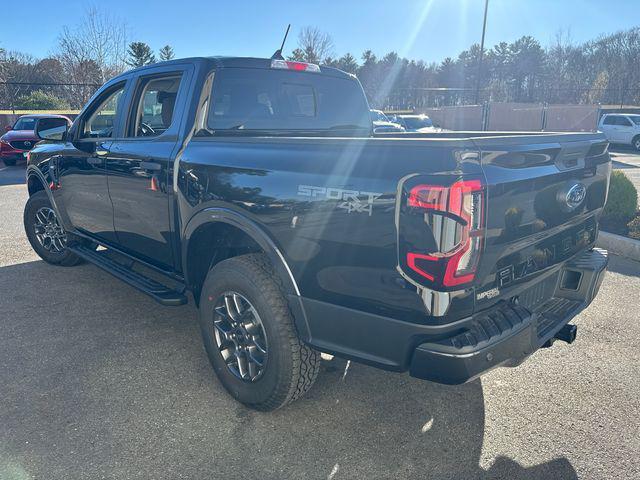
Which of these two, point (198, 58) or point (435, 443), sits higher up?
point (198, 58)

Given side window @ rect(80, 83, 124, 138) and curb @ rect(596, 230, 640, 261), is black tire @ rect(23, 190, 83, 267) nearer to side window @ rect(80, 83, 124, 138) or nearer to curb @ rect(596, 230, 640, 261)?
side window @ rect(80, 83, 124, 138)

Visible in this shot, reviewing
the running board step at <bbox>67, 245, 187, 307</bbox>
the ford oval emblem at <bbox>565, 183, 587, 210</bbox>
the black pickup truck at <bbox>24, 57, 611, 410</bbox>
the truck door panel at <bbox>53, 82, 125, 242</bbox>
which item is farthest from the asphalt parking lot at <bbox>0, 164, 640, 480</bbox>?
the ford oval emblem at <bbox>565, 183, 587, 210</bbox>

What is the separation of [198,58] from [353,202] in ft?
6.01

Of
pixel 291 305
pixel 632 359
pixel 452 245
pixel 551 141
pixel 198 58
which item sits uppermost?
pixel 198 58

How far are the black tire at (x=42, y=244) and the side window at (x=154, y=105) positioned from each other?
2.13 metres

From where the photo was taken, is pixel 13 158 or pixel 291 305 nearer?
pixel 291 305

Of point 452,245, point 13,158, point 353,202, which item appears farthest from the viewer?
point 13,158

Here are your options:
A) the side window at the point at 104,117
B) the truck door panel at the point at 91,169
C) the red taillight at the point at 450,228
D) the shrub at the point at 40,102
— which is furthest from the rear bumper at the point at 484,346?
the shrub at the point at 40,102

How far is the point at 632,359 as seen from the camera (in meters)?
3.51

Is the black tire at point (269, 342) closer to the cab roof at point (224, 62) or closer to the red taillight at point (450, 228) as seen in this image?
the red taillight at point (450, 228)

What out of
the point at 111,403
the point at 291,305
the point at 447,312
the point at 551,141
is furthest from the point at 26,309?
the point at 551,141

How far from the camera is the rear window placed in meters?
3.39

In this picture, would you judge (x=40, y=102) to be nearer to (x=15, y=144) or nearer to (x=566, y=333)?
(x=15, y=144)

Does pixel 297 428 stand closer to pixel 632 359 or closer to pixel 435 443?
pixel 435 443
